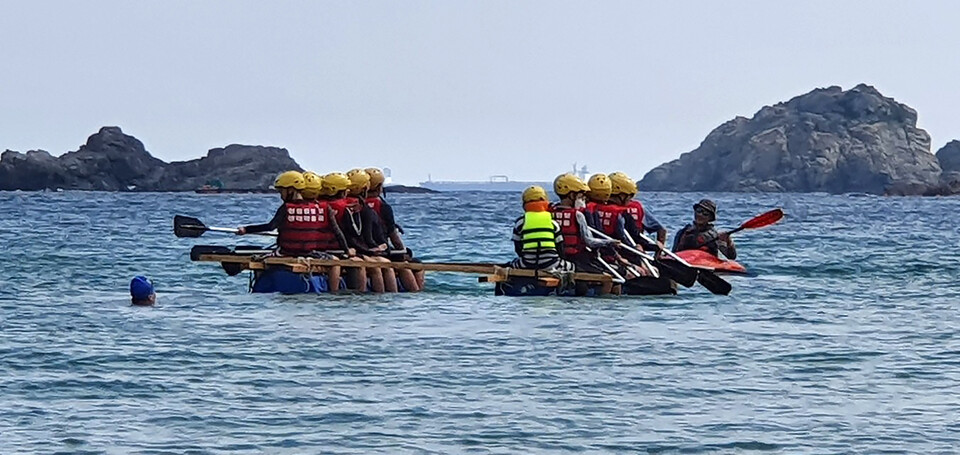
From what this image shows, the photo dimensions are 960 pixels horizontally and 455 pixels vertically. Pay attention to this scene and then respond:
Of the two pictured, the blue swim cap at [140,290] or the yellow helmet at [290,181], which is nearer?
the blue swim cap at [140,290]

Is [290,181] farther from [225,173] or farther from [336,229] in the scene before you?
[225,173]

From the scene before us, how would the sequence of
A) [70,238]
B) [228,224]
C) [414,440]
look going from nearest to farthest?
[414,440] < [70,238] < [228,224]

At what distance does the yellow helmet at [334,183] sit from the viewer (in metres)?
27.3

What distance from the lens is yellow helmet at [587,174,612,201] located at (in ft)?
89.2

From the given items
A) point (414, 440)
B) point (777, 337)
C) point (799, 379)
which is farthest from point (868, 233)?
point (414, 440)

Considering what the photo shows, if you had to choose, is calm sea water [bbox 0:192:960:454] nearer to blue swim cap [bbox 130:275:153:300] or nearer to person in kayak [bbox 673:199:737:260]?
blue swim cap [bbox 130:275:153:300]

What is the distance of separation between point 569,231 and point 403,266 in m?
2.74

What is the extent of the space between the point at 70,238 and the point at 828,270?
24674mm

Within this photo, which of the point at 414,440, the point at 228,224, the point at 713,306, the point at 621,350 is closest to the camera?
the point at 414,440

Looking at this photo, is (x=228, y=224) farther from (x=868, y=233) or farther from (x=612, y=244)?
(x=612, y=244)

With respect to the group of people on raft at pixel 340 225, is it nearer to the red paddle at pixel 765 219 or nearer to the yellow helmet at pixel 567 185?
the yellow helmet at pixel 567 185

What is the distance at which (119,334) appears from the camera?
72.8 feet

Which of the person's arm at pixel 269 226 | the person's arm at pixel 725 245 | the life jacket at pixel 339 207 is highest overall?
the life jacket at pixel 339 207

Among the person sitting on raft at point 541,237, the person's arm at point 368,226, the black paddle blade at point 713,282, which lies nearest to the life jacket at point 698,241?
the black paddle blade at point 713,282
